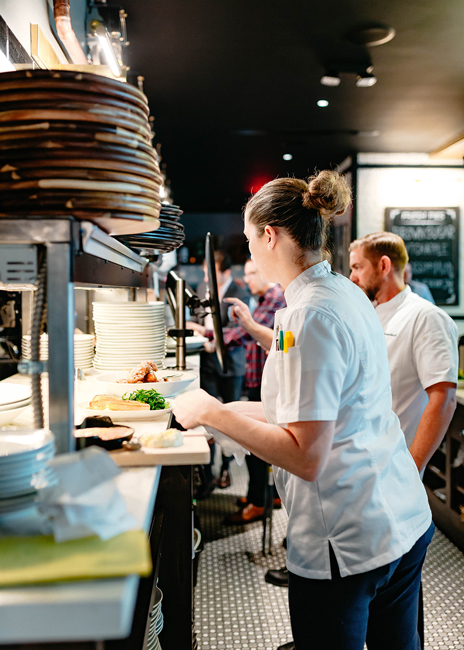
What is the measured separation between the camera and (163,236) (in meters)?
1.93

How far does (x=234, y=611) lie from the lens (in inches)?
91.0

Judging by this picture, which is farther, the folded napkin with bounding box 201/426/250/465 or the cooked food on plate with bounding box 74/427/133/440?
the folded napkin with bounding box 201/426/250/465

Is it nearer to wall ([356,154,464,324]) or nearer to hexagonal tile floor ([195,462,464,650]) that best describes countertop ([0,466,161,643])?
hexagonal tile floor ([195,462,464,650])

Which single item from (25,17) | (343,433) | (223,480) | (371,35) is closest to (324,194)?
(343,433)

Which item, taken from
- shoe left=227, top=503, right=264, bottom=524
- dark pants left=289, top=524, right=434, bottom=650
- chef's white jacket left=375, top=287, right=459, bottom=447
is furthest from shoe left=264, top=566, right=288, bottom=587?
dark pants left=289, top=524, right=434, bottom=650

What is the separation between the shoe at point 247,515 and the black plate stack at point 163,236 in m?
2.02

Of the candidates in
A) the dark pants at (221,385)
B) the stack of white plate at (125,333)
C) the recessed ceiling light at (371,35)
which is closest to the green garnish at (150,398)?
the stack of white plate at (125,333)

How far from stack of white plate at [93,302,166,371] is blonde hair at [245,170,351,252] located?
0.95m

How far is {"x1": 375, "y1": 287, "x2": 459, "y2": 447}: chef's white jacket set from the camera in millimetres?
1834

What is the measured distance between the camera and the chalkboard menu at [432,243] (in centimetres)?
569

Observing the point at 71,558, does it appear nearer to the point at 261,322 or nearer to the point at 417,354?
the point at 417,354

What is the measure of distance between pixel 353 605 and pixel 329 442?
0.40 m

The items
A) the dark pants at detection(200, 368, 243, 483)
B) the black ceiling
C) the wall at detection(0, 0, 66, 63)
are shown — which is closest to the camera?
the wall at detection(0, 0, 66, 63)

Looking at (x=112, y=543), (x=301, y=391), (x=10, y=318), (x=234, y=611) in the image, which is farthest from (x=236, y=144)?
(x=112, y=543)
